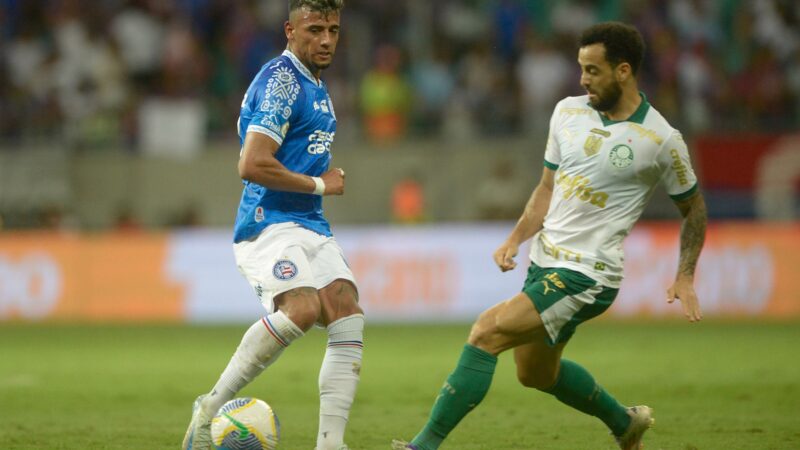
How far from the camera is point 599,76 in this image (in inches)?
256

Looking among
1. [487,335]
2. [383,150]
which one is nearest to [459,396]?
[487,335]

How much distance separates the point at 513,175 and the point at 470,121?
1136 mm

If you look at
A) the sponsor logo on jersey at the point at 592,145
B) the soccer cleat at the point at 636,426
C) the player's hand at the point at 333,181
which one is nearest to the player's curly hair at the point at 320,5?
the player's hand at the point at 333,181

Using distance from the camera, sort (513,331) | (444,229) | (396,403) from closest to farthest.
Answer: (513,331)
(396,403)
(444,229)

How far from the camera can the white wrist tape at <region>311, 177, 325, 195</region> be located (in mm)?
6445

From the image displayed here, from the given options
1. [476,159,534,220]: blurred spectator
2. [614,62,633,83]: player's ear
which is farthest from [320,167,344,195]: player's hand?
[476,159,534,220]: blurred spectator

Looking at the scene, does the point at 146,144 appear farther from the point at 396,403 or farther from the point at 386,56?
the point at 396,403

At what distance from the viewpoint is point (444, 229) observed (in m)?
17.2

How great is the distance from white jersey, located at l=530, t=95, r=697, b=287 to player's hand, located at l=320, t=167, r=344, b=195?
1139 millimetres

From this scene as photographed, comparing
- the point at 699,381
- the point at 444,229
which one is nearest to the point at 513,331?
the point at 699,381

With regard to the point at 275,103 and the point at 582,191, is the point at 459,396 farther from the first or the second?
the point at 275,103

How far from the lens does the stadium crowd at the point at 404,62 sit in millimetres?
18094

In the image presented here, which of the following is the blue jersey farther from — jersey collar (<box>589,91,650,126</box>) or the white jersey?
jersey collar (<box>589,91,650,126</box>)

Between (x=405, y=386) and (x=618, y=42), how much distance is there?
4.77 metres
